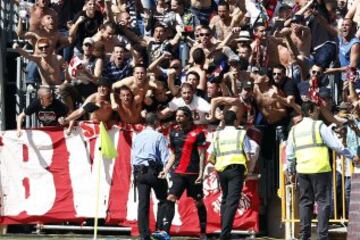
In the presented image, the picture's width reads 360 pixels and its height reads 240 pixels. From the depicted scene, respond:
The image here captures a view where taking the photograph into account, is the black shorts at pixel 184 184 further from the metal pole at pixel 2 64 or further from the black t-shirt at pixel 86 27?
the black t-shirt at pixel 86 27

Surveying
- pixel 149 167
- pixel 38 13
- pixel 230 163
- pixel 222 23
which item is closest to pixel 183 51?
pixel 222 23

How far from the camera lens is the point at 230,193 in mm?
16953

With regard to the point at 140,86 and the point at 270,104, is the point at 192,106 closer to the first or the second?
the point at 140,86

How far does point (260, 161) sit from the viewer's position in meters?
18.5

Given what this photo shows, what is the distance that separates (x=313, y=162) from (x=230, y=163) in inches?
56.0

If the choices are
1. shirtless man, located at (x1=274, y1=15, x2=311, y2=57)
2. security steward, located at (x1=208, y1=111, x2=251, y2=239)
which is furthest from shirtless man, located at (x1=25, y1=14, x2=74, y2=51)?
security steward, located at (x1=208, y1=111, x2=251, y2=239)

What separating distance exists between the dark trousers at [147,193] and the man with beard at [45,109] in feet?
8.00

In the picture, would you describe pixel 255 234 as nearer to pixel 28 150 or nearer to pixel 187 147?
pixel 187 147

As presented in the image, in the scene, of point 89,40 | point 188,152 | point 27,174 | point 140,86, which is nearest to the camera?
point 188,152

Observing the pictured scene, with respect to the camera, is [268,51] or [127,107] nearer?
[127,107]

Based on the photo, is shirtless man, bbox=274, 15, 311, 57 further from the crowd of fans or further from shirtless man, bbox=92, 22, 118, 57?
shirtless man, bbox=92, 22, 118, 57

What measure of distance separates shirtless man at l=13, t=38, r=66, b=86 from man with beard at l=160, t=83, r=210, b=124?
7.87ft

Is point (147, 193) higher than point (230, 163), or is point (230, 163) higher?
point (230, 163)

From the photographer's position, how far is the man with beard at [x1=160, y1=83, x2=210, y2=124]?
60.5 feet
